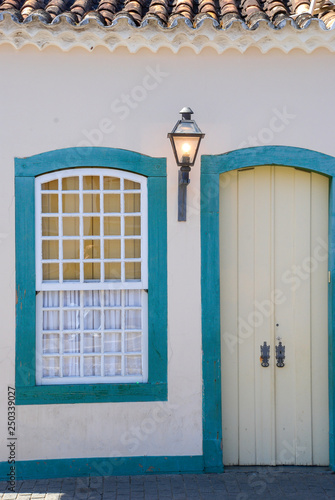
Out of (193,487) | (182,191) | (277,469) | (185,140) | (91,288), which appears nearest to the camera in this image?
(185,140)

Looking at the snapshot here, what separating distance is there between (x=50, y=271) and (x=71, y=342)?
71 cm

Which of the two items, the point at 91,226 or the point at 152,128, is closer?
the point at 152,128

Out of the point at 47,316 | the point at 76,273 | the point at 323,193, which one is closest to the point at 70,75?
the point at 76,273

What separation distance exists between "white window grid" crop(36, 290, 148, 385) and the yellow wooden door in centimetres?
83

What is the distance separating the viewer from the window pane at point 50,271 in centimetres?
552

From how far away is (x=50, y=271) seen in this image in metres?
5.53

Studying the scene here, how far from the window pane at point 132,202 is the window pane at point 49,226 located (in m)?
0.68

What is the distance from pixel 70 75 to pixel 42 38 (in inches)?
15.9

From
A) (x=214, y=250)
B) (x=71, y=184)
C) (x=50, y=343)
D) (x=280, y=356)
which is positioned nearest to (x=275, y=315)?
(x=280, y=356)

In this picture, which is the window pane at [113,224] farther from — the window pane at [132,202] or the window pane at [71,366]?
the window pane at [71,366]

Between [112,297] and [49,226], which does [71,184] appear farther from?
[112,297]

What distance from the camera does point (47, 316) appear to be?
5.53 metres

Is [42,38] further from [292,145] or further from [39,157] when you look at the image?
[292,145]

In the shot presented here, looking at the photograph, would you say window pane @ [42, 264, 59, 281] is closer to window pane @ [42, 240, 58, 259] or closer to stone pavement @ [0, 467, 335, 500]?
window pane @ [42, 240, 58, 259]
